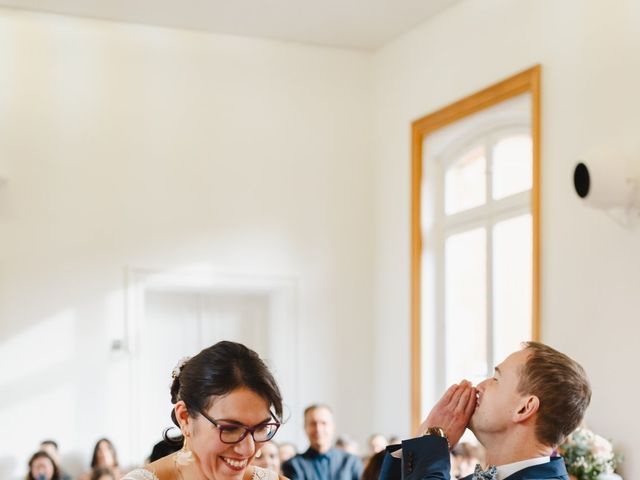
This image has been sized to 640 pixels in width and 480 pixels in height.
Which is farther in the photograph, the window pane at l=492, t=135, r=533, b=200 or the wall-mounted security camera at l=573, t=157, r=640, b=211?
the window pane at l=492, t=135, r=533, b=200

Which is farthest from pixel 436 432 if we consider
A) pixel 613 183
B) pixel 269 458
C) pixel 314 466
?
pixel 269 458

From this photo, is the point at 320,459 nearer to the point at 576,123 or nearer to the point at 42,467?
the point at 42,467

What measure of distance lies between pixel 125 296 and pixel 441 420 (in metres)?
6.72

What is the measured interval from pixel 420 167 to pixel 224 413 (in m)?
7.63

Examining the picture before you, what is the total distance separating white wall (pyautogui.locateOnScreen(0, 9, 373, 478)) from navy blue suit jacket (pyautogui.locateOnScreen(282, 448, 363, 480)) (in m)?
2.54

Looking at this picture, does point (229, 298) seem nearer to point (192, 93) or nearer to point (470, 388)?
point (192, 93)

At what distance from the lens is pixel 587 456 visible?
22.7ft

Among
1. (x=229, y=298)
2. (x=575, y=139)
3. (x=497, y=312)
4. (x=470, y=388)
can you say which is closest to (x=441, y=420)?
(x=470, y=388)

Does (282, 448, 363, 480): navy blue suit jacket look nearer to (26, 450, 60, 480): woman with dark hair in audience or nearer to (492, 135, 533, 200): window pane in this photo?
(26, 450, 60, 480): woman with dark hair in audience

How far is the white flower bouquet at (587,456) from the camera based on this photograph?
688cm

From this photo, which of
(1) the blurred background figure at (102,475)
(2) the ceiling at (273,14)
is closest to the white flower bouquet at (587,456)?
(1) the blurred background figure at (102,475)

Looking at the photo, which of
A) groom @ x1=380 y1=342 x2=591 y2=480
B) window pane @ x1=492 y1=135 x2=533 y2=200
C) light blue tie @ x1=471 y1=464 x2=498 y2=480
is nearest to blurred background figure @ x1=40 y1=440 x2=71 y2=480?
window pane @ x1=492 y1=135 x2=533 y2=200

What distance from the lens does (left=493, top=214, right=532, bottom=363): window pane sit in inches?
338

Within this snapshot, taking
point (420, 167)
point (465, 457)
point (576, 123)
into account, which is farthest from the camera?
point (420, 167)
